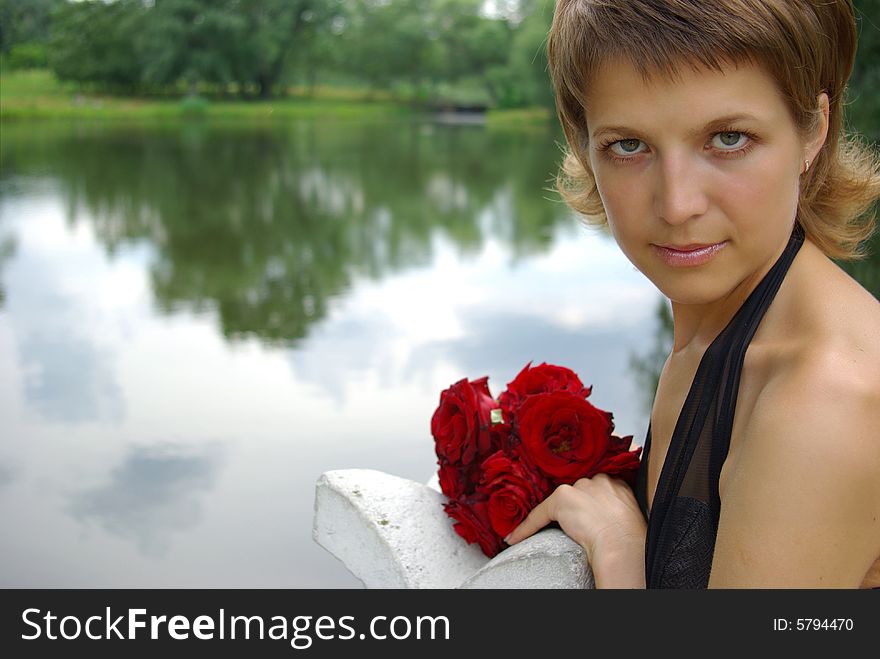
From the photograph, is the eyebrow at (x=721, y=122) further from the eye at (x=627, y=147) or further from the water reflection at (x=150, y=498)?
the water reflection at (x=150, y=498)

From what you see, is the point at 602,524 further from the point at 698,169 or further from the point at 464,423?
the point at 698,169

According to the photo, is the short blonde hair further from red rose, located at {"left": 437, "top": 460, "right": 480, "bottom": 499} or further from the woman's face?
red rose, located at {"left": 437, "top": 460, "right": 480, "bottom": 499}

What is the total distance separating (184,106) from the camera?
611 inches

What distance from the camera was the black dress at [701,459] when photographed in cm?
99

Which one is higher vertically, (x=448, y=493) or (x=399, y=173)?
(x=399, y=173)

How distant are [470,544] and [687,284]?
0.47 metres

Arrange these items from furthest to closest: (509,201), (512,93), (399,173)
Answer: (512,93), (399,173), (509,201)

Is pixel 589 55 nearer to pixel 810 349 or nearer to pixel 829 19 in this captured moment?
pixel 829 19

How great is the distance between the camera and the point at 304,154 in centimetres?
1858

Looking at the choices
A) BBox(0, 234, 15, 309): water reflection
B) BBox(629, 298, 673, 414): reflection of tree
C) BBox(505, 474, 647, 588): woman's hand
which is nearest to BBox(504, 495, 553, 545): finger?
BBox(505, 474, 647, 588): woman's hand

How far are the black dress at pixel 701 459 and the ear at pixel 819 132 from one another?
97mm

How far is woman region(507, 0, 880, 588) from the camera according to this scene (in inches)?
33.3

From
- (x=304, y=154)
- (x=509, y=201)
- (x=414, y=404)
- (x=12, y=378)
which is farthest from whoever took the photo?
(x=304, y=154)

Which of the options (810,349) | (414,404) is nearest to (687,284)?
(810,349)
